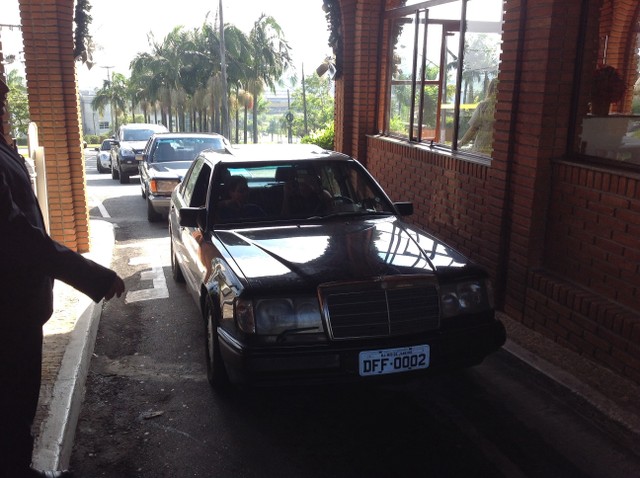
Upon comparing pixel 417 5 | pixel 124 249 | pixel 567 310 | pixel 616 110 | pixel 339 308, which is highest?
pixel 417 5

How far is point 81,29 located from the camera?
27.8 ft

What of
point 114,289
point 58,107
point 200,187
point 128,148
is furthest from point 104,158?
point 114,289

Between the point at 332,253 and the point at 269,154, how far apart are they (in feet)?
5.57

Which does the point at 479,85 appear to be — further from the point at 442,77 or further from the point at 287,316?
the point at 287,316

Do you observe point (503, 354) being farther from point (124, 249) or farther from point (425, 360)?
point (124, 249)

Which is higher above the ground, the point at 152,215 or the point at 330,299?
the point at 330,299

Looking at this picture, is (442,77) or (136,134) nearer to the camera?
(442,77)

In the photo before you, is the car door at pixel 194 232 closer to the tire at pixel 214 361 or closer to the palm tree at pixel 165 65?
the tire at pixel 214 361

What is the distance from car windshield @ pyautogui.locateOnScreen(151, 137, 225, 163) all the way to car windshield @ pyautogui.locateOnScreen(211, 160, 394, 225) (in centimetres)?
798

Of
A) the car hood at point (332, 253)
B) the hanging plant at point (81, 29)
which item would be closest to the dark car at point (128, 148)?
the hanging plant at point (81, 29)

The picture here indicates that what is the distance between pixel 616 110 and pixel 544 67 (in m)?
0.71

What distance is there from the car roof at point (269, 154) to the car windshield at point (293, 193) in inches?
2.9

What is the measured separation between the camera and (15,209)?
2.59 metres

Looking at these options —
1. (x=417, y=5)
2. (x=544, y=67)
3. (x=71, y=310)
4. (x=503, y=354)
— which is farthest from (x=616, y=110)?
(x=71, y=310)
